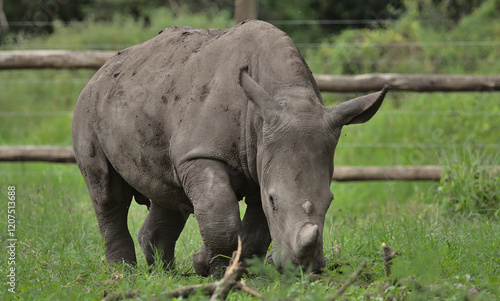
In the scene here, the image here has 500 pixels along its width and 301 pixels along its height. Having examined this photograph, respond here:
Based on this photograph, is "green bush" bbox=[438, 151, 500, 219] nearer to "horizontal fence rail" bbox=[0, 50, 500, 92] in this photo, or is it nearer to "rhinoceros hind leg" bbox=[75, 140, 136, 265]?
"horizontal fence rail" bbox=[0, 50, 500, 92]

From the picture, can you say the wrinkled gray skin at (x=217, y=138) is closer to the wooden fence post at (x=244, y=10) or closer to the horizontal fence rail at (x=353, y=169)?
the horizontal fence rail at (x=353, y=169)

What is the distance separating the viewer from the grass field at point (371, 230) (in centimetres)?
354

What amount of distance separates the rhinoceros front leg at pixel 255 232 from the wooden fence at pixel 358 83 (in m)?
3.36

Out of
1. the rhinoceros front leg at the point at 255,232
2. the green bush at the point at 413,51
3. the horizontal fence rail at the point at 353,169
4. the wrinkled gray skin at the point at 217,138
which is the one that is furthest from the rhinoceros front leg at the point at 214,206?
the green bush at the point at 413,51

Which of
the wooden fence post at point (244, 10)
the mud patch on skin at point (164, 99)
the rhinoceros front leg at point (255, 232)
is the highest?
the mud patch on skin at point (164, 99)

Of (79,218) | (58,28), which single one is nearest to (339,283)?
(79,218)

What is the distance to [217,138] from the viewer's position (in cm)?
375

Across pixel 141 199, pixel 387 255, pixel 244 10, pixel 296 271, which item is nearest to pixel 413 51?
pixel 244 10

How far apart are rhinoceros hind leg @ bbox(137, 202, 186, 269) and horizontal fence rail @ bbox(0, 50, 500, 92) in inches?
120

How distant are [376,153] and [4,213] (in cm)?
508

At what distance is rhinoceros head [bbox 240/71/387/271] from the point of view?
332 centimetres

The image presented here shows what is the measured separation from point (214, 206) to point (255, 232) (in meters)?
0.61

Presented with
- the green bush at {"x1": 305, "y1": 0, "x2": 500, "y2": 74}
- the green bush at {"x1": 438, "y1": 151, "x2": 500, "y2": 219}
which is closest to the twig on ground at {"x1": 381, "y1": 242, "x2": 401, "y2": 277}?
the green bush at {"x1": 438, "y1": 151, "x2": 500, "y2": 219}

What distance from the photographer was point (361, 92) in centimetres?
758
